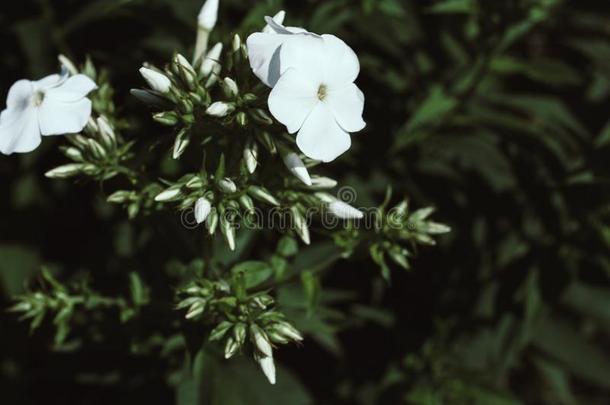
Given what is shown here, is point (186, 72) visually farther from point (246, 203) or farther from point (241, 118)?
point (246, 203)

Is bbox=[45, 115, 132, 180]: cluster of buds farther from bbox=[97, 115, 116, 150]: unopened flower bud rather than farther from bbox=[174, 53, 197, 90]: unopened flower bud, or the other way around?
bbox=[174, 53, 197, 90]: unopened flower bud

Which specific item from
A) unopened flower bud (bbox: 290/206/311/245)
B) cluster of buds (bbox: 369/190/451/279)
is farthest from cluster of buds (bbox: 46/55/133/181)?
cluster of buds (bbox: 369/190/451/279)

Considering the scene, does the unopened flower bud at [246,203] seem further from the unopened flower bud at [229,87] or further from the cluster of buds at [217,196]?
the unopened flower bud at [229,87]

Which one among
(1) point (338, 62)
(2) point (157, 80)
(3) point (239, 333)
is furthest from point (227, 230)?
(1) point (338, 62)

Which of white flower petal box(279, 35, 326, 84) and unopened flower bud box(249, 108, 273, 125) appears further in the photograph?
unopened flower bud box(249, 108, 273, 125)

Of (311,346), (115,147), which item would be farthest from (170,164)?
(311,346)

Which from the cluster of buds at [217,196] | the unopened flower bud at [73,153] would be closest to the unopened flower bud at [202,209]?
the cluster of buds at [217,196]
